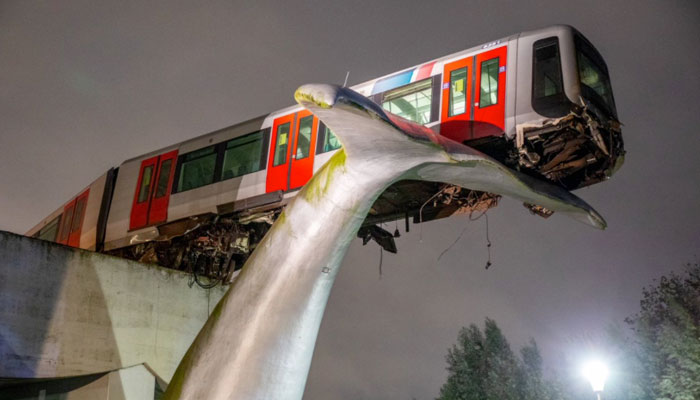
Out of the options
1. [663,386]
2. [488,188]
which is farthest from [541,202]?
[663,386]

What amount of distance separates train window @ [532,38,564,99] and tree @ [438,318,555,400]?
89.8 ft

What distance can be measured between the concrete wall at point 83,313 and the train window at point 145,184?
2501mm

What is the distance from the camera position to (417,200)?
11156mm

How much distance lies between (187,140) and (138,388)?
18.1ft

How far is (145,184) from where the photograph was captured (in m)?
14.9

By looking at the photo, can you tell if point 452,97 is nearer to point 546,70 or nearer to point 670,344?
point 546,70

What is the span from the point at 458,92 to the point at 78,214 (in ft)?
40.3

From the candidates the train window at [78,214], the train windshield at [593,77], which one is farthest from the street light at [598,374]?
the train window at [78,214]

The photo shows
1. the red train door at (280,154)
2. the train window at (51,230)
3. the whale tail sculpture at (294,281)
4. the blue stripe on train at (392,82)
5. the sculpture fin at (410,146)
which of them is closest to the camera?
the sculpture fin at (410,146)

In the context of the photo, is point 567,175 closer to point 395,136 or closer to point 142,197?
point 395,136

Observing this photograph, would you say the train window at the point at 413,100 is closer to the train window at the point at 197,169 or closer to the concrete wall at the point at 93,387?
the train window at the point at 197,169

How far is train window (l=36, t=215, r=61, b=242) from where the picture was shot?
65.7 feet

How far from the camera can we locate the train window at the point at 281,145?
12016mm

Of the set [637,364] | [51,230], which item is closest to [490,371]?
[637,364]
